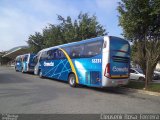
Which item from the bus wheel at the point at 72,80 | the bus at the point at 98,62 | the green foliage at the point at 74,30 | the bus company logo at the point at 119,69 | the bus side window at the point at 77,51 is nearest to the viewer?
the bus at the point at 98,62

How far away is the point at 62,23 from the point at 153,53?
17.2 meters

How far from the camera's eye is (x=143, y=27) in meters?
16.8

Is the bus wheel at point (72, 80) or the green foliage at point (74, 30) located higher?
the green foliage at point (74, 30)

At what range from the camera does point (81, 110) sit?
8469 mm

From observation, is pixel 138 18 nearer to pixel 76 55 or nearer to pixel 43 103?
pixel 76 55

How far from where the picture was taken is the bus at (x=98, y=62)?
45.1 feet

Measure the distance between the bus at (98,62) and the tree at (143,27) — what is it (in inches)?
79.5

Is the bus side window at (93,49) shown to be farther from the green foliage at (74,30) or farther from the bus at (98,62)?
the green foliage at (74,30)

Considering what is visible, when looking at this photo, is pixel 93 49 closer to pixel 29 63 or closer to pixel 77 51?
pixel 77 51

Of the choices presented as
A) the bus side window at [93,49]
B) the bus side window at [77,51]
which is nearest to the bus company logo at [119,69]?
the bus side window at [93,49]

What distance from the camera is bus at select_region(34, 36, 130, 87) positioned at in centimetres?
1373

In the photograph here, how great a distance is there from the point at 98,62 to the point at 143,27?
4837 mm

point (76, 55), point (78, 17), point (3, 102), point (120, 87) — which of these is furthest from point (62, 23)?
point (3, 102)

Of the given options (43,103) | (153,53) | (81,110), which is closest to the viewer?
(81,110)
